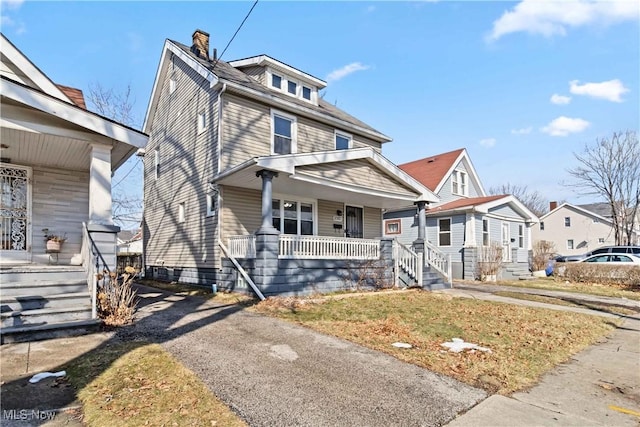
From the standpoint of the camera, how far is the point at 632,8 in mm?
8945

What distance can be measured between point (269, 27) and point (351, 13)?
7.37 feet

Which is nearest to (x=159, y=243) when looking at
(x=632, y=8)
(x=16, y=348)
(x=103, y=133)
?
(x=103, y=133)

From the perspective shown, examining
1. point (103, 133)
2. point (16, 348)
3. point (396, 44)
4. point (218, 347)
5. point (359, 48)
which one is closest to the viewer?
point (16, 348)

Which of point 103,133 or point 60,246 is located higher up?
point 103,133

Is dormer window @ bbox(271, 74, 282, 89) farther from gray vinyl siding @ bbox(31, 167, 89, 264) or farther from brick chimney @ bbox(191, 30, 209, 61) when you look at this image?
gray vinyl siding @ bbox(31, 167, 89, 264)

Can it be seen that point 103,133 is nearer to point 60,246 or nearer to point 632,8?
point 60,246

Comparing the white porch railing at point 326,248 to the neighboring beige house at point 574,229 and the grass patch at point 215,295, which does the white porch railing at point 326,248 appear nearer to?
the grass patch at point 215,295

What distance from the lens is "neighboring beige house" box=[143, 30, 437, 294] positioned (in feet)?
34.5

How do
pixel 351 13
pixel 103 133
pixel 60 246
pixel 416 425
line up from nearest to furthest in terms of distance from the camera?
pixel 416 425
pixel 103 133
pixel 60 246
pixel 351 13

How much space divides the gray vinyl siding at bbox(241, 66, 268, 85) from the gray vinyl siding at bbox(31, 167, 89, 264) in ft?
26.1

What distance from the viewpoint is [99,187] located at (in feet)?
23.4

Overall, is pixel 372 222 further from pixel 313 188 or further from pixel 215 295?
pixel 215 295

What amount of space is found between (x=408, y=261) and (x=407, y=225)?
7.40 meters

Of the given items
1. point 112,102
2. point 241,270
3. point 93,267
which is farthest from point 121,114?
point 93,267
